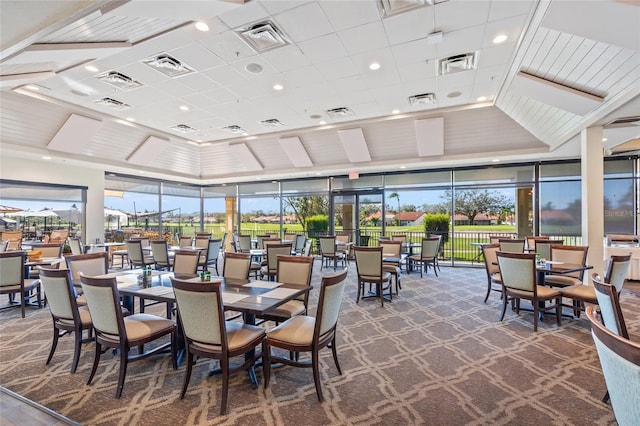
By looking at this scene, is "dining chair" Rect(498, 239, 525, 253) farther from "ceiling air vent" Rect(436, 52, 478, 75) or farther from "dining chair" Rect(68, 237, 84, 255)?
"dining chair" Rect(68, 237, 84, 255)

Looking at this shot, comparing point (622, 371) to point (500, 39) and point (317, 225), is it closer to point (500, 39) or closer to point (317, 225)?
point (500, 39)

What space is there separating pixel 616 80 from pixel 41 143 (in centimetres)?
1004

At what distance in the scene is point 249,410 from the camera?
223 cm

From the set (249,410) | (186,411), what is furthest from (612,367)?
(186,411)

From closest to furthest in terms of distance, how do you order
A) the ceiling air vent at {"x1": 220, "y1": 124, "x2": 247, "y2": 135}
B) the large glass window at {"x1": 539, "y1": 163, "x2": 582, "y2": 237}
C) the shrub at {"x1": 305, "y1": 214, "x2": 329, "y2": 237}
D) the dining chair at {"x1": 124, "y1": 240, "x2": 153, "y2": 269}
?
the dining chair at {"x1": 124, "y1": 240, "x2": 153, "y2": 269}
the ceiling air vent at {"x1": 220, "y1": 124, "x2": 247, "y2": 135}
the large glass window at {"x1": 539, "y1": 163, "x2": 582, "y2": 237}
the shrub at {"x1": 305, "y1": 214, "x2": 329, "y2": 237}

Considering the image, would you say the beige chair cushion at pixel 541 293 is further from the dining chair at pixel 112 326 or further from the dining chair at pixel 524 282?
the dining chair at pixel 112 326

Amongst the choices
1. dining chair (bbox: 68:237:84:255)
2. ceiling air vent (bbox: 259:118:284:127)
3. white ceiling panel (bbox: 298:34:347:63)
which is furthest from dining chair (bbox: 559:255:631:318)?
dining chair (bbox: 68:237:84:255)

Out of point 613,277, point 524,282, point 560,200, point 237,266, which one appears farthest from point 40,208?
point 560,200

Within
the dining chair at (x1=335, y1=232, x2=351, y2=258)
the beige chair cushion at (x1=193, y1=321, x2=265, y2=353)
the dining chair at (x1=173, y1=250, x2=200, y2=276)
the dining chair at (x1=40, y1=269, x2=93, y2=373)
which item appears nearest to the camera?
the beige chair cushion at (x1=193, y1=321, x2=265, y2=353)

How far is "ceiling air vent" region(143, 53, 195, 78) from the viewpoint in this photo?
168 inches

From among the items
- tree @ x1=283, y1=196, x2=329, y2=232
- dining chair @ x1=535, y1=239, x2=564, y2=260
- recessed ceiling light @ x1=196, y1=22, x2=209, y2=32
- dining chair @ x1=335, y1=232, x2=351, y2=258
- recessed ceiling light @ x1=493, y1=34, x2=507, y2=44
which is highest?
recessed ceiling light @ x1=493, y1=34, x2=507, y2=44

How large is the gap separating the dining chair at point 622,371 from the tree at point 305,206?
9.59 meters

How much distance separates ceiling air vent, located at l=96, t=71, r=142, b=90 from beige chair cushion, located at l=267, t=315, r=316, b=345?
464 centimetres

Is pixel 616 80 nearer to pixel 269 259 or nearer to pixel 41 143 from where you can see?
pixel 269 259
